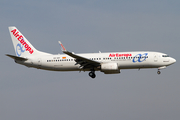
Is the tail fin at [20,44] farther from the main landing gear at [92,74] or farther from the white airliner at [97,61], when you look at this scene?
the main landing gear at [92,74]

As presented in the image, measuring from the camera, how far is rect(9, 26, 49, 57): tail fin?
53094 mm

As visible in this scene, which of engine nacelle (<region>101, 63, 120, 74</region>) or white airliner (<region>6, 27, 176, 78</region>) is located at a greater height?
white airliner (<region>6, 27, 176, 78</region>)

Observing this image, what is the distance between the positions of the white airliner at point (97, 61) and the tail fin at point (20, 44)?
26.3 inches

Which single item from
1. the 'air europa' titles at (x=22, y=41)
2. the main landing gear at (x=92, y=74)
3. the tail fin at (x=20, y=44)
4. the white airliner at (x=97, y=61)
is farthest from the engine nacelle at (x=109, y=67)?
the 'air europa' titles at (x=22, y=41)

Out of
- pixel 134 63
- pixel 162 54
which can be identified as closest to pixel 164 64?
pixel 162 54

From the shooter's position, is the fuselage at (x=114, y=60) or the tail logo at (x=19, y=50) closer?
the fuselage at (x=114, y=60)

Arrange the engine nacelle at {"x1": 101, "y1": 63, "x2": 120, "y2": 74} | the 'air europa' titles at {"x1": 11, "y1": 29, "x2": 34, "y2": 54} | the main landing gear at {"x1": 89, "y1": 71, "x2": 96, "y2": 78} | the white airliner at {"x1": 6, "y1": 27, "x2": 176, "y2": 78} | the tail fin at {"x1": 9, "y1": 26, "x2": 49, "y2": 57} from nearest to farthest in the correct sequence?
1. the engine nacelle at {"x1": 101, "y1": 63, "x2": 120, "y2": 74}
2. the white airliner at {"x1": 6, "y1": 27, "x2": 176, "y2": 78}
3. the main landing gear at {"x1": 89, "y1": 71, "x2": 96, "y2": 78}
4. the tail fin at {"x1": 9, "y1": 26, "x2": 49, "y2": 57}
5. the 'air europa' titles at {"x1": 11, "y1": 29, "x2": 34, "y2": 54}

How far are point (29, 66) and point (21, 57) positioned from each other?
2061 mm

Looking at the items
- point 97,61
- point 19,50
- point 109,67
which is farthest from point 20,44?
point 109,67

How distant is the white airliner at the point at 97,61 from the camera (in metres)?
47.7

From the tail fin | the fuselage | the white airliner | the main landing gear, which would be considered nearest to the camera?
the white airliner

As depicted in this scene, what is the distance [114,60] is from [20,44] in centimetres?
1744

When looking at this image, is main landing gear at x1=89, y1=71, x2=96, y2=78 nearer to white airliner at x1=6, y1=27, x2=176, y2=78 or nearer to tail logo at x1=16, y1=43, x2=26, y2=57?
white airliner at x1=6, y1=27, x2=176, y2=78

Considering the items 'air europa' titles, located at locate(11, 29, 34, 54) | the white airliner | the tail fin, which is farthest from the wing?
'air europa' titles, located at locate(11, 29, 34, 54)
